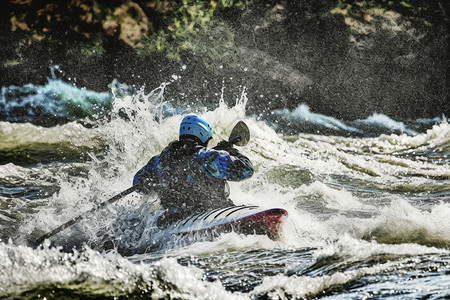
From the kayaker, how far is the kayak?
0.32 m

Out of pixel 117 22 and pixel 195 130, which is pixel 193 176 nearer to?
pixel 195 130

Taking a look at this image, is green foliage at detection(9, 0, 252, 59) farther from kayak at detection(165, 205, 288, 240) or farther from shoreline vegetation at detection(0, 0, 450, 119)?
kayak at detection(165, 205, 288, 240)

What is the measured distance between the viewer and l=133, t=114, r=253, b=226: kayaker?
3.99m

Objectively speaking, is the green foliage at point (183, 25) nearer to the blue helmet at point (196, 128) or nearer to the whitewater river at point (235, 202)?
the whitewater river at point (235, 202)

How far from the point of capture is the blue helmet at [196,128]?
4.25 m

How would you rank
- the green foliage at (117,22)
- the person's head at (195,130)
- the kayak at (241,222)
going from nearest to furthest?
the kayak at (241,222) → the person's head at (195,130) → the green foliage at (117,22)

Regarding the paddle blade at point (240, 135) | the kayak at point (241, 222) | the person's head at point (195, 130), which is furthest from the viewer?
the paddle blade at point (240, 135)

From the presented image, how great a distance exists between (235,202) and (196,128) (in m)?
2.61

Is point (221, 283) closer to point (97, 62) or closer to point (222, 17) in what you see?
point (97, 62)

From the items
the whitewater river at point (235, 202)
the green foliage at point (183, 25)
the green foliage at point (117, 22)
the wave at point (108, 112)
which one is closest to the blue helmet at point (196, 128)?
the whitewater river at point (235, 202)

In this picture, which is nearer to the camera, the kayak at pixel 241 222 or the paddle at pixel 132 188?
the kayak at pixel 241 222

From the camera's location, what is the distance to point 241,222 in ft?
11.9

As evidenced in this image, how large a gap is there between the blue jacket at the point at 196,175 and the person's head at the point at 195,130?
12 centimetres

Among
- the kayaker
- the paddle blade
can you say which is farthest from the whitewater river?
the paddle blade
